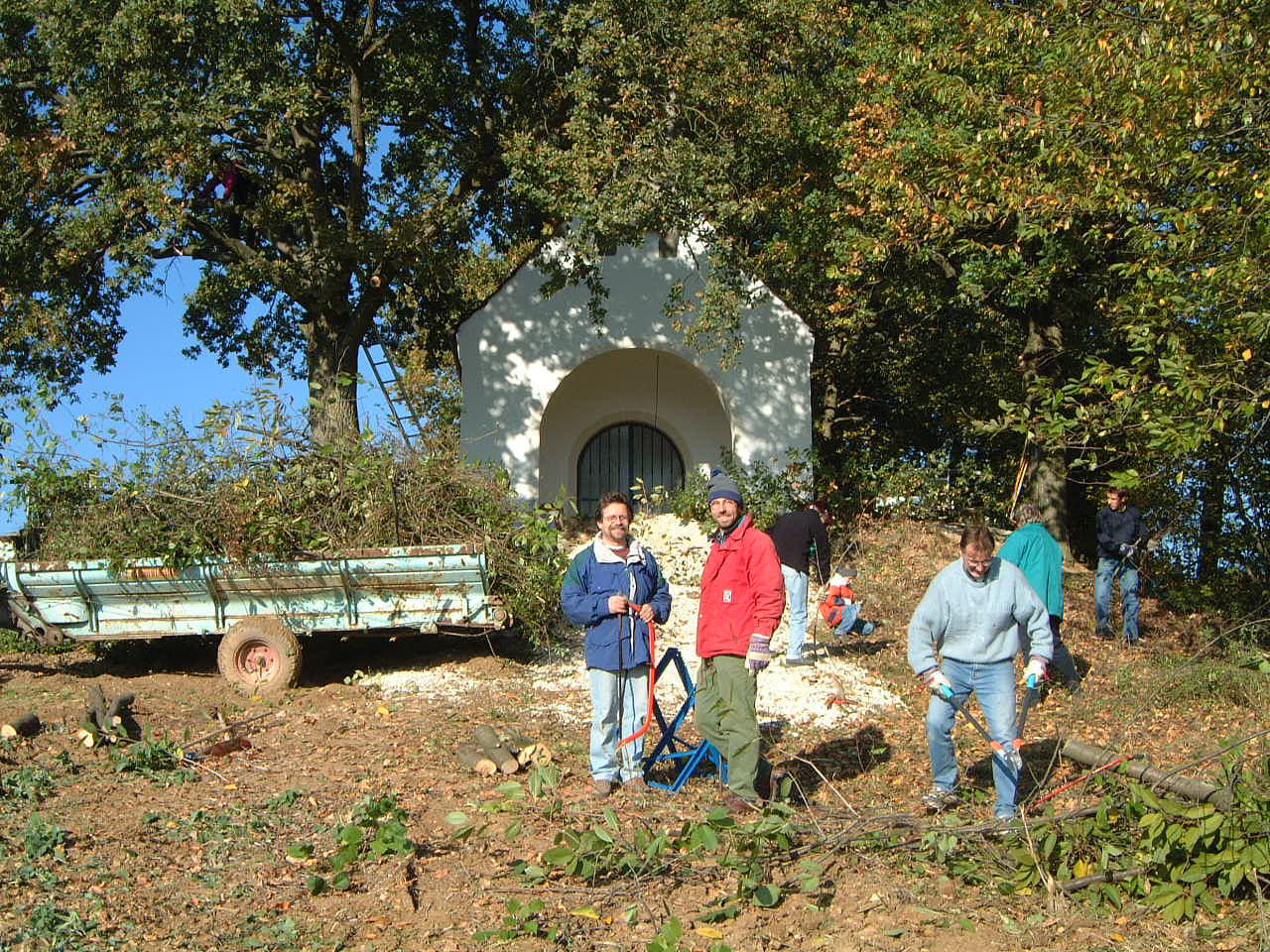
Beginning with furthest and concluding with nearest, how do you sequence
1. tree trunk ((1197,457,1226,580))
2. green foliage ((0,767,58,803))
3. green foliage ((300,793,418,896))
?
tree trunk ((1197,457,1226,580)) → green foliage ((0,767,58,803)) → green foliage ((300,793,418,896))

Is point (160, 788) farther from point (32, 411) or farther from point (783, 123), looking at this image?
point (783, 123)

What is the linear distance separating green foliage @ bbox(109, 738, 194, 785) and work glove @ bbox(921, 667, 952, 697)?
441 centimetres

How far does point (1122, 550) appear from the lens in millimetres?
11383

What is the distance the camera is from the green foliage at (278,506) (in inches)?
382

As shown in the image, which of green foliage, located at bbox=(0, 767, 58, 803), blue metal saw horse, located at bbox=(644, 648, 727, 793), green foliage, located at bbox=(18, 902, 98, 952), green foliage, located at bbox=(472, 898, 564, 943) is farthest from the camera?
blue metal saw horse, located at bbox=(644, 648, 727, 793)

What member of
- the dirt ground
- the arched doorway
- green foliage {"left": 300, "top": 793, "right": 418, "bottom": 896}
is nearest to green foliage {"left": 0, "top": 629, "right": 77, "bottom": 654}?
the dirt ground

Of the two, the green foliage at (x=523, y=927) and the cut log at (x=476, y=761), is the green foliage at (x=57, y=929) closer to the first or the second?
the green foliage at (x=523, y=927)

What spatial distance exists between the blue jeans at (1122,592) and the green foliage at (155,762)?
29.4 ft

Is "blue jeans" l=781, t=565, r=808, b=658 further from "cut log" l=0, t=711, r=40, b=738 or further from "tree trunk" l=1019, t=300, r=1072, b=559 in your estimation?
"tree trunk" l=1019, t=300, r=1072, b=559

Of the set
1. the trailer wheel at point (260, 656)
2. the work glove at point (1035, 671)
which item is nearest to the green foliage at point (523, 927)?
the work glove at point (1035, 671)

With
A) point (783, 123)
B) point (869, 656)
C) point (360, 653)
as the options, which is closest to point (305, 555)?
point (360, 653)

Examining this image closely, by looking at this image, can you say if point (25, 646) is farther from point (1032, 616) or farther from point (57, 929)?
point (1032, 616)

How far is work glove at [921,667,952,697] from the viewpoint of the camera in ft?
19.6

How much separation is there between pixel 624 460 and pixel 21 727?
12.3 m
